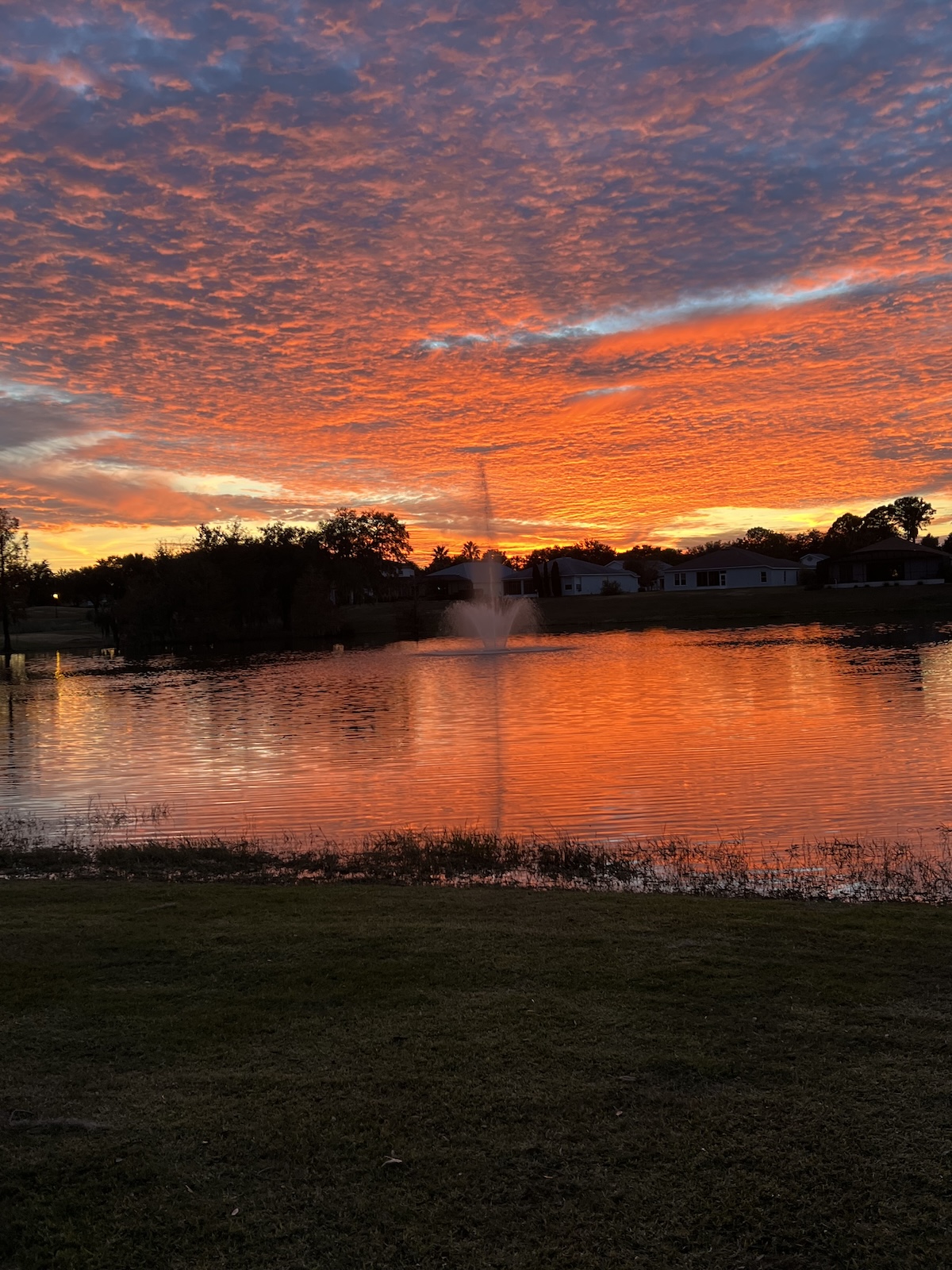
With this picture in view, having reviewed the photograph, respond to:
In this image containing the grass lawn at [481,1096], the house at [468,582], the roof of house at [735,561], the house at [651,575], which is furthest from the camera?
the house at [651,575]

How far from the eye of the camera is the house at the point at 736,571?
399ft

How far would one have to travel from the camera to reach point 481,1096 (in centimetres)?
506

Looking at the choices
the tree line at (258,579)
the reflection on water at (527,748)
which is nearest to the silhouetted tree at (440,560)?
the tree line at (258,579)

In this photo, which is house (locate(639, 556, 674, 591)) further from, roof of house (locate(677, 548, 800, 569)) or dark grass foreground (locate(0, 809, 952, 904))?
dark grass foreground (locate(0, 809, 952, 904))

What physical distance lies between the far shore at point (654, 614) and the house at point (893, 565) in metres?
5.47

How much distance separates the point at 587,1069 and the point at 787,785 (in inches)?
526

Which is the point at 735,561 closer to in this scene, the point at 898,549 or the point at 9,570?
the point at 898,549

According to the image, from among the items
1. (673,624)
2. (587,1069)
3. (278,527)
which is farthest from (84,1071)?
(278,527)

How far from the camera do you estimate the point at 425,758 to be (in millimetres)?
23062

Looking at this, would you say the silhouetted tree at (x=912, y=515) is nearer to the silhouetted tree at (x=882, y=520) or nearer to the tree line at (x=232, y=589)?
the silhouetted tree at (x=882, y=520)

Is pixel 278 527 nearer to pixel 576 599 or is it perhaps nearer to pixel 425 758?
pixel 576 599

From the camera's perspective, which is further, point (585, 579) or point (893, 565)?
point (585, 579)

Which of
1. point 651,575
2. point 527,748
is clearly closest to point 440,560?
point 651,575

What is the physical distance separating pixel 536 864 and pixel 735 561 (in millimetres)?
116145
